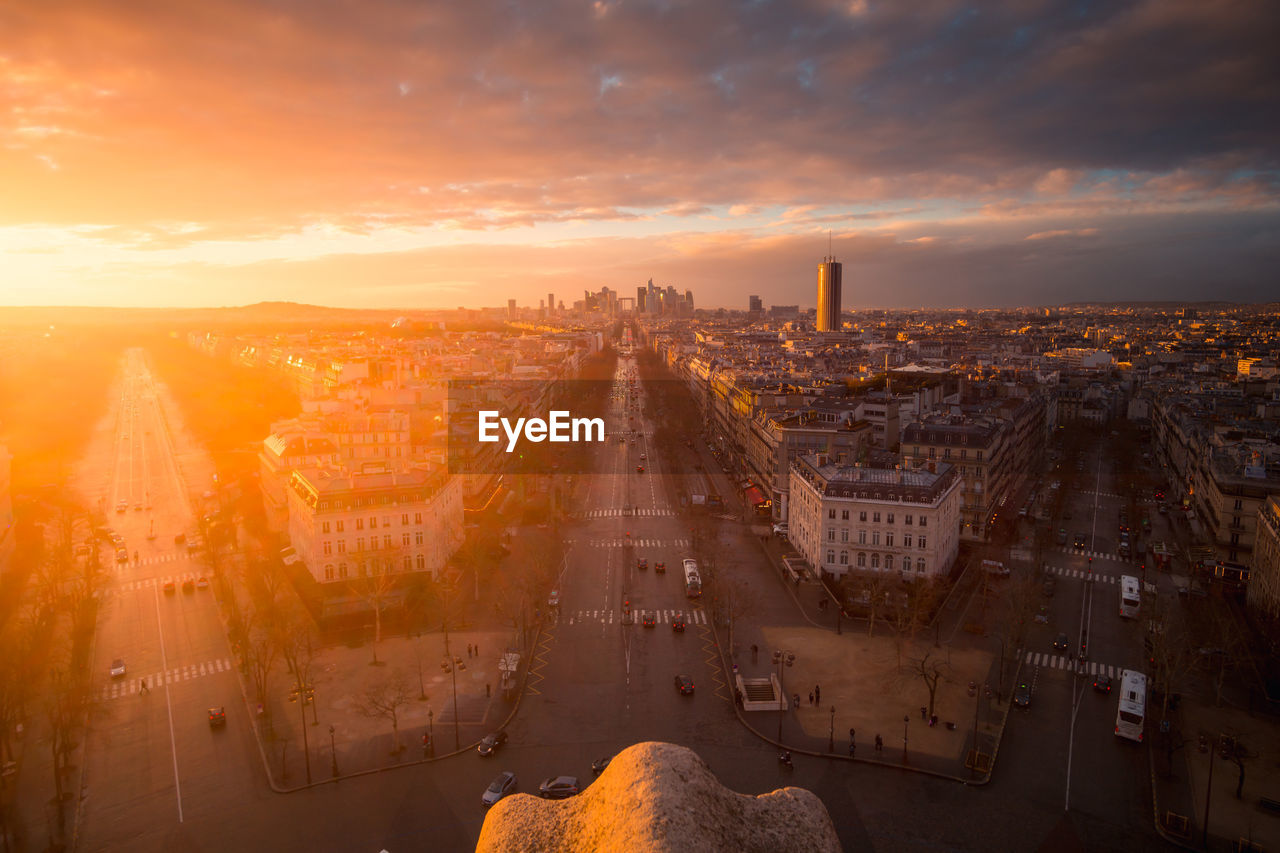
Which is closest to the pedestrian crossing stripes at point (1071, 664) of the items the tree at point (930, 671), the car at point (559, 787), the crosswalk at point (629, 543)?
the tree at point (930, 671)

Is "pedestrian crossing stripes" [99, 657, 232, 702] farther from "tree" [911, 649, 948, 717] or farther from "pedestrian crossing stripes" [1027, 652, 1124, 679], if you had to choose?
"pedestrian crossing stripes" [1027, 652, 1124, 679]

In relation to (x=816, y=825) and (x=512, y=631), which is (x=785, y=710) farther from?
(x=816, y=825)

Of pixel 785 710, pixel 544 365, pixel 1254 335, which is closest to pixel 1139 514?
pixel 785 710

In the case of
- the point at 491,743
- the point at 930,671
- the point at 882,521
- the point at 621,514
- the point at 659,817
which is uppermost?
the point at 659,817

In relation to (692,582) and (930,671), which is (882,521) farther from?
(930,671)

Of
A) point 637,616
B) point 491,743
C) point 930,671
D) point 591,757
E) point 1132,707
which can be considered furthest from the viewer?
point 637,616

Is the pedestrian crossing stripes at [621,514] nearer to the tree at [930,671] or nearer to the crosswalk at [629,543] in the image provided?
the crosswalk at [629,543]

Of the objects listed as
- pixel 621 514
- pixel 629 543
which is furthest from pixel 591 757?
pixel 621 514
